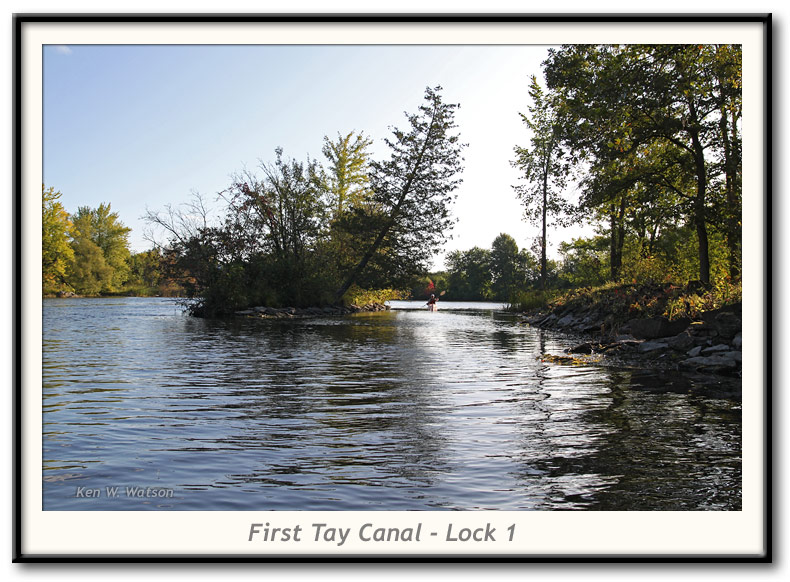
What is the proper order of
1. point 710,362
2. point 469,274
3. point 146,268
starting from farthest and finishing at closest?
point 469,274 → point 146,268 → point 710,362

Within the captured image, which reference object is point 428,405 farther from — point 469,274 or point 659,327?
point 469,274

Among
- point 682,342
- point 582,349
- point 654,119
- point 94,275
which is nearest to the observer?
point 682,342

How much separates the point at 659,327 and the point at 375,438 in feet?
36.3

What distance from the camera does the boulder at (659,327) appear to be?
14.7 meters

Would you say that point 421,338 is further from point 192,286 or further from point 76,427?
point 192,286

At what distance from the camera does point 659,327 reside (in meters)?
15.0

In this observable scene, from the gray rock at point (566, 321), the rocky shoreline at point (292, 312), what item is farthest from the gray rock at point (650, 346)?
the rocky shoreline at point (292, 312)

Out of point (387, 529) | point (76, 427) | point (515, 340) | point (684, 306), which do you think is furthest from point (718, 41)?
point (515, 340)

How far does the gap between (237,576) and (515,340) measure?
17.0m

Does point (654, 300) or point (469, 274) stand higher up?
point (469, 274)

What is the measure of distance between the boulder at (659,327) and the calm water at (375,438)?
3415 mm

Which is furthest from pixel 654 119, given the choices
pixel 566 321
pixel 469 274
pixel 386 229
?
pixel 469 274
